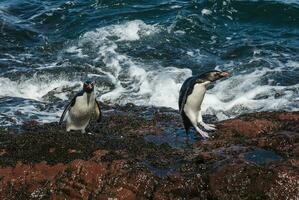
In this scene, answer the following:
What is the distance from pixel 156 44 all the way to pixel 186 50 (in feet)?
3.19

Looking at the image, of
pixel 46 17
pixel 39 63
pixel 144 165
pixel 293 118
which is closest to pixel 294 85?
pixel 293 118

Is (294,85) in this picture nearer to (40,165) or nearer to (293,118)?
(293,118)

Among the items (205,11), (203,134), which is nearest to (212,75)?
(203,134)

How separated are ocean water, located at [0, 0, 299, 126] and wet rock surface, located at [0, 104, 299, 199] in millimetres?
3567

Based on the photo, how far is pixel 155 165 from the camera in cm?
637

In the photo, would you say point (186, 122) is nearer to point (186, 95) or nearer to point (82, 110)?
point (186, 95)

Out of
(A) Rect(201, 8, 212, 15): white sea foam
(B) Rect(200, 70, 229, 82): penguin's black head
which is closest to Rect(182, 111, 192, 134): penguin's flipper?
(B) Rect(200, 70, 229, 82): penguin's black head

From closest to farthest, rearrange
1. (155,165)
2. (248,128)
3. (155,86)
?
(155,165) < (248,128) < (155,86)

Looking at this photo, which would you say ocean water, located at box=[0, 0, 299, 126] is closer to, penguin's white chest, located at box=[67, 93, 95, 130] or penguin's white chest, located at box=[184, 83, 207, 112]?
penguin's white chest, located at box=[67, 93, 95, 130]

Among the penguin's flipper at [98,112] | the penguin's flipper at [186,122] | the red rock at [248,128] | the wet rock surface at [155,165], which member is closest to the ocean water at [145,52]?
the penguin's flipper at [98,112]

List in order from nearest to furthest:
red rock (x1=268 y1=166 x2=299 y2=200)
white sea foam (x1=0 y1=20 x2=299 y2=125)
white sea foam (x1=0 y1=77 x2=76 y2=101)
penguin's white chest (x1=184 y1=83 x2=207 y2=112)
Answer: red rock (x1=268 y1=166 x2=299 y2=200) < penguin's white chest (x1=184 y1=83 x2=207 y2=112) < white sea foam (x1=0 y1=20 x2=299 y2=125) < white sea foam (x1=0 y1=77 x2=76 y2=101)

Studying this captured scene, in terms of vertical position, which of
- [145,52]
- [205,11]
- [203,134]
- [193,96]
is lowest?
[205,11]

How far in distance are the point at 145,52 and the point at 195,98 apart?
7650 millimetres

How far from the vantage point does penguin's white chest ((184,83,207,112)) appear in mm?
8297
